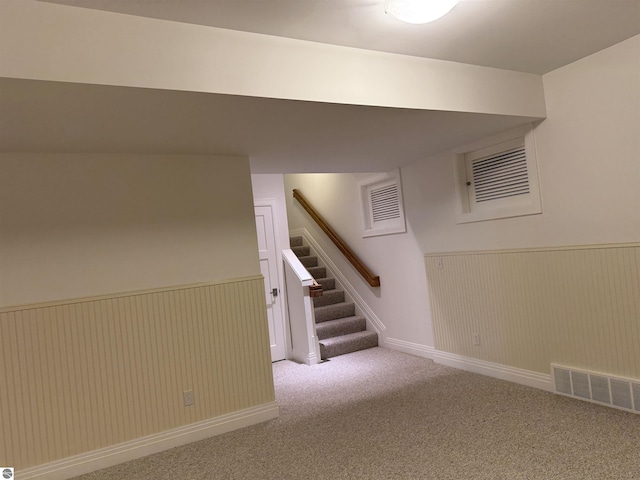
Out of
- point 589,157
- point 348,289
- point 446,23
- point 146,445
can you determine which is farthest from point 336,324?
point 446,23

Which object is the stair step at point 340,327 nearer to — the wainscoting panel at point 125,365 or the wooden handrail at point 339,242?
the wooden handrail at point 339,242

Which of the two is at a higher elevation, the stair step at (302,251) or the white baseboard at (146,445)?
the stair step at (302,251)

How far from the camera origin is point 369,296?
547 cm

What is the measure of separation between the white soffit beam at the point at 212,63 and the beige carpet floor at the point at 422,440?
2061 mm

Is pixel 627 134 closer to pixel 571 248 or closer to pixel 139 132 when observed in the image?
pixel 571 248

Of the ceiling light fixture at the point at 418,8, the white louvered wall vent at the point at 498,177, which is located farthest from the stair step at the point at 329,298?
the ceiling light fixture at the point at 418,8

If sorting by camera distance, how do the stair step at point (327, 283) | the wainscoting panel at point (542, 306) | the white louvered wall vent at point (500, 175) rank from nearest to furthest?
the wainscoting panel at point (542, 306) → the white louvered wall vent at point (500, 175) → the stair step at point (327, 283)

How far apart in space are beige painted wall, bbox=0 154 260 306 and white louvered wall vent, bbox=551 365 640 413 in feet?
8.15

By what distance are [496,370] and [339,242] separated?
103 inches

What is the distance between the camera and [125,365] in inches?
116

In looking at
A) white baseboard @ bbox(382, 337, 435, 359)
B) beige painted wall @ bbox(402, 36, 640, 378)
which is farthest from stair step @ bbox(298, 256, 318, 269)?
beige painted wall @ bbox(402, 36, 640, 378)

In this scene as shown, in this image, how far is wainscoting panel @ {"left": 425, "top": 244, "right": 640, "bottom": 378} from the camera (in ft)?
9.53

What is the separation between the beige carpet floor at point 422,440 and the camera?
236cm

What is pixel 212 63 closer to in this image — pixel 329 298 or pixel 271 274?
pixel 271 274
